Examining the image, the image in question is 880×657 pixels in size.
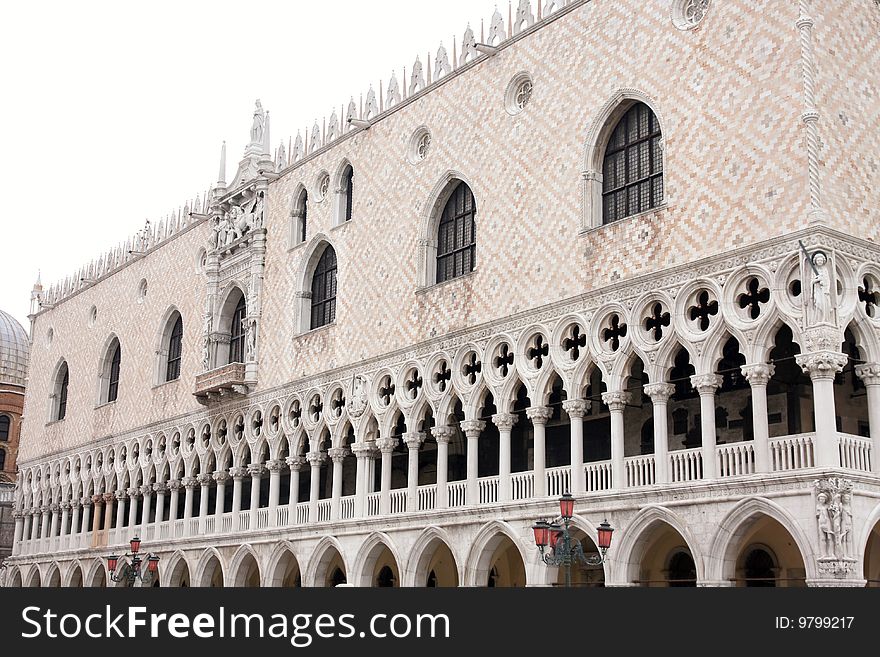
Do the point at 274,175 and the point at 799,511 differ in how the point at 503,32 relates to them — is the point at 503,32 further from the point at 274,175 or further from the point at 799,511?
the point at 799,511

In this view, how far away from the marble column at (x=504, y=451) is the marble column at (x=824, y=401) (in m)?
5.37

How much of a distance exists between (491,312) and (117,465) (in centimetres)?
1476

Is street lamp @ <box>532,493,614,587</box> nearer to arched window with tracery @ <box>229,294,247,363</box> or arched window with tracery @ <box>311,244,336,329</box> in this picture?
arched window with tracery @ <box>311,244,336,329</box>

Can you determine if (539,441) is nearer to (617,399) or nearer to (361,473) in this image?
(617,399)

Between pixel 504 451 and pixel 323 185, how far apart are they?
8.47 meters

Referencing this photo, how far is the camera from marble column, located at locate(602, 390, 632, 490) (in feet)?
54.4

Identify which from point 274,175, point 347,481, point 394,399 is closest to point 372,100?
point 274,175

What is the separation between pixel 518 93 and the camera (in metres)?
20.0

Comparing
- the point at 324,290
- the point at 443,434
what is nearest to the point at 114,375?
the point at 324,290

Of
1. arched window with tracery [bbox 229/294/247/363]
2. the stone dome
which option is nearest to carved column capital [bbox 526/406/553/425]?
arched window with tracery [bbox 229/294/247/363]

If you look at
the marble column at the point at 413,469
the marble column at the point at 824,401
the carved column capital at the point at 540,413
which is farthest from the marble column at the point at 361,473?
the marble column at the point at 824,401

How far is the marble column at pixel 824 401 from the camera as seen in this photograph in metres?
14.2

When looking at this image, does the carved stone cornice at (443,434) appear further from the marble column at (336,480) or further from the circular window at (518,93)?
the circular window at (518,93)

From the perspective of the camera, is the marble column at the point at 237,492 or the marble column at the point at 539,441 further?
the marble column at the point at 237,492
